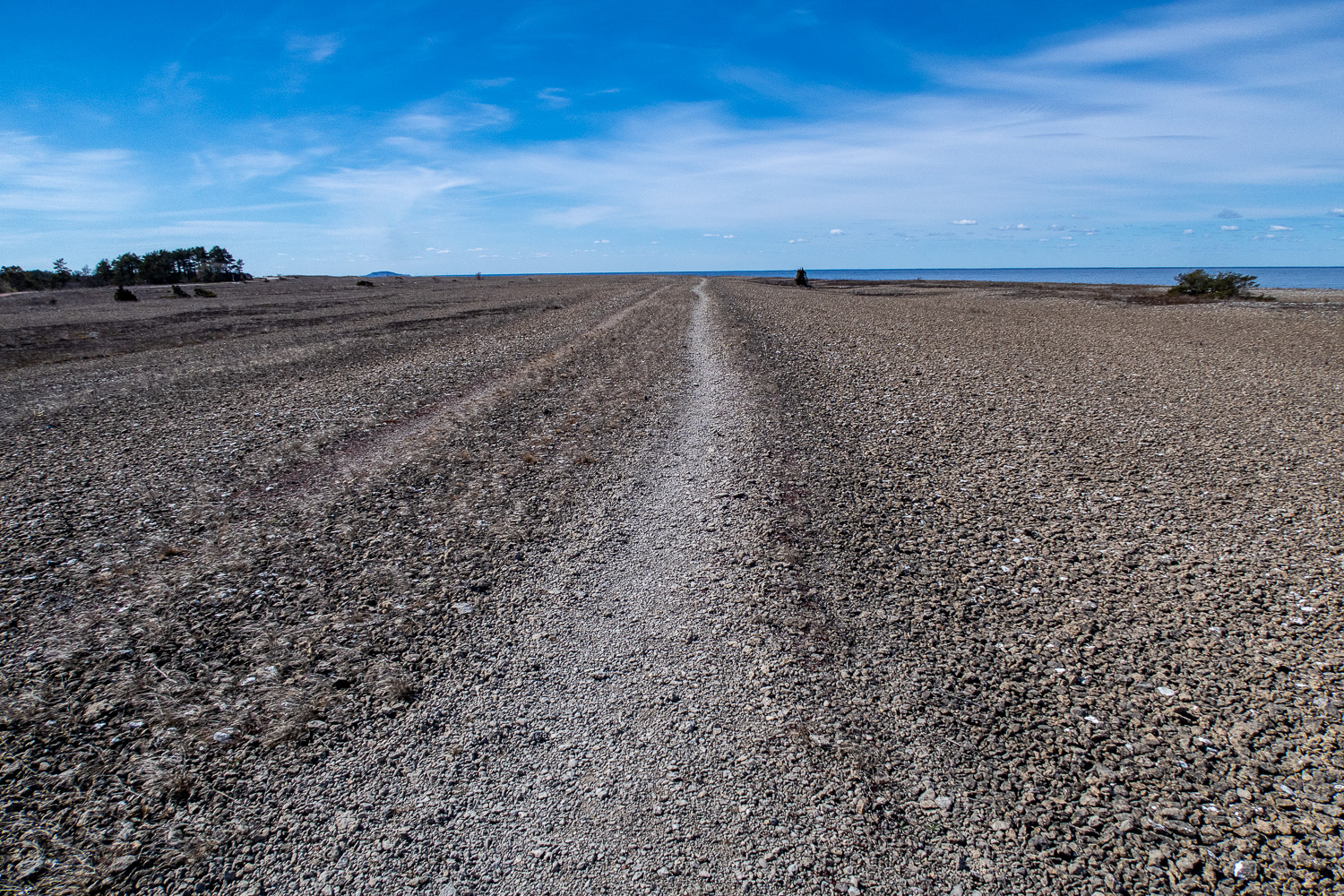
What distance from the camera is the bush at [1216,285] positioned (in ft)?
117

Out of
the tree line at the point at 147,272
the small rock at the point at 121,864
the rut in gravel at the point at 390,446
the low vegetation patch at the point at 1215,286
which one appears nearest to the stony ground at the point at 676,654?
the small rock at the point at 121,864

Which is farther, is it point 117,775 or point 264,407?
point 264,407

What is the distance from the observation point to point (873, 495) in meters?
7.45

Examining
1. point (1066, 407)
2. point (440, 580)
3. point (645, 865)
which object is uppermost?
point (1066, 407)

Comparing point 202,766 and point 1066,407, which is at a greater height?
point 1066,407

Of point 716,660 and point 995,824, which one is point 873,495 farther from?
point 995,824

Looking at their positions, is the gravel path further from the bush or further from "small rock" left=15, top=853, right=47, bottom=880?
the bush

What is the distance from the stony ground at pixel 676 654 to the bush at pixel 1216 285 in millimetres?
33605

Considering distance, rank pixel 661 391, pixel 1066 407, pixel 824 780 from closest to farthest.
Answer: pixel 824 780
pixel 1066 407
pixel 661 391

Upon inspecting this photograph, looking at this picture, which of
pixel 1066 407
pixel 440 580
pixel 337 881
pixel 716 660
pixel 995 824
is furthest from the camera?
pixel 1066 407

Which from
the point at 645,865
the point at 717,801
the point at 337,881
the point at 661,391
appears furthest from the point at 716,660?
the point at 661,391

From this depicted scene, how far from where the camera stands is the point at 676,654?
15.0 feet

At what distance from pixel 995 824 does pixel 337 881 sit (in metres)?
3.28

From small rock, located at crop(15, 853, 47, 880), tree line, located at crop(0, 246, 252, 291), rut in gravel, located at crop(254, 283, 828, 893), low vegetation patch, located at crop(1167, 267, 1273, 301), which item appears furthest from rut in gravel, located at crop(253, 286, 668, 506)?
tree line, located at crop(0, 246, 252, 291)
